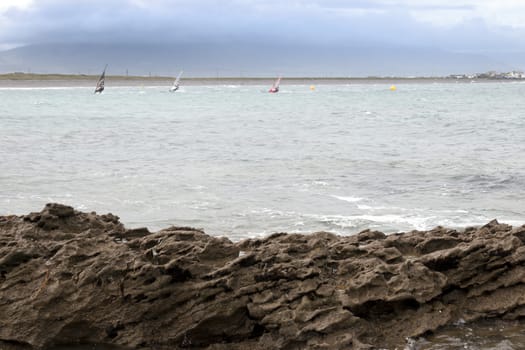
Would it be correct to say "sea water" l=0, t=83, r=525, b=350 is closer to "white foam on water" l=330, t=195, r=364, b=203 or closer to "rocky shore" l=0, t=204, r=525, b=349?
"white foam on water" l=330, t=195, r=364, b=203

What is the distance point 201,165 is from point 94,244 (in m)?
17.3

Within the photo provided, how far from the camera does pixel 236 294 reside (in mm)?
7871

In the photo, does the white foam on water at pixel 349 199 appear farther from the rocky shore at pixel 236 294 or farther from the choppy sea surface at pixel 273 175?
the rocky shore at pixel 236 294

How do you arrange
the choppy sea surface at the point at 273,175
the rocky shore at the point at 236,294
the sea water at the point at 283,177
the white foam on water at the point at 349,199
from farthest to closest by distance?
1. the white foam on water at the point at 349,199
2. the choppy sea surface at the point at 273,175
3. the sea water at the point at 283,177
4. the rocky shore at the point at 236,294

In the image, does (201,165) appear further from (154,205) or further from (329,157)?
(154,205)

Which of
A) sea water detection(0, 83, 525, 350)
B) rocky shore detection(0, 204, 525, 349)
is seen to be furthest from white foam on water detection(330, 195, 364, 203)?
rocky shore detection(0, 204, 525, 349)

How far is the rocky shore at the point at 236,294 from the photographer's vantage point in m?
7.79

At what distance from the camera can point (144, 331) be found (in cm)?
785

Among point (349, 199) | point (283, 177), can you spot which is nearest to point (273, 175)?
point (283, 177)

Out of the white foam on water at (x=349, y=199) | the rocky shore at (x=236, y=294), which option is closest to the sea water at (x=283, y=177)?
the white foam on water at (x=349, y=199)

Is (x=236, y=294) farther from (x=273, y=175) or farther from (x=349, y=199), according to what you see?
(x=273, y=175)

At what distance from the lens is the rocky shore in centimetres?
779

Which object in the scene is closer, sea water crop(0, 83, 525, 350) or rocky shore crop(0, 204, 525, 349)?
rocky shore crop(0, 204, 525, 349)

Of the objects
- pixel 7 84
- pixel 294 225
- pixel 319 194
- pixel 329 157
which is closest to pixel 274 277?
pixel 294 225
